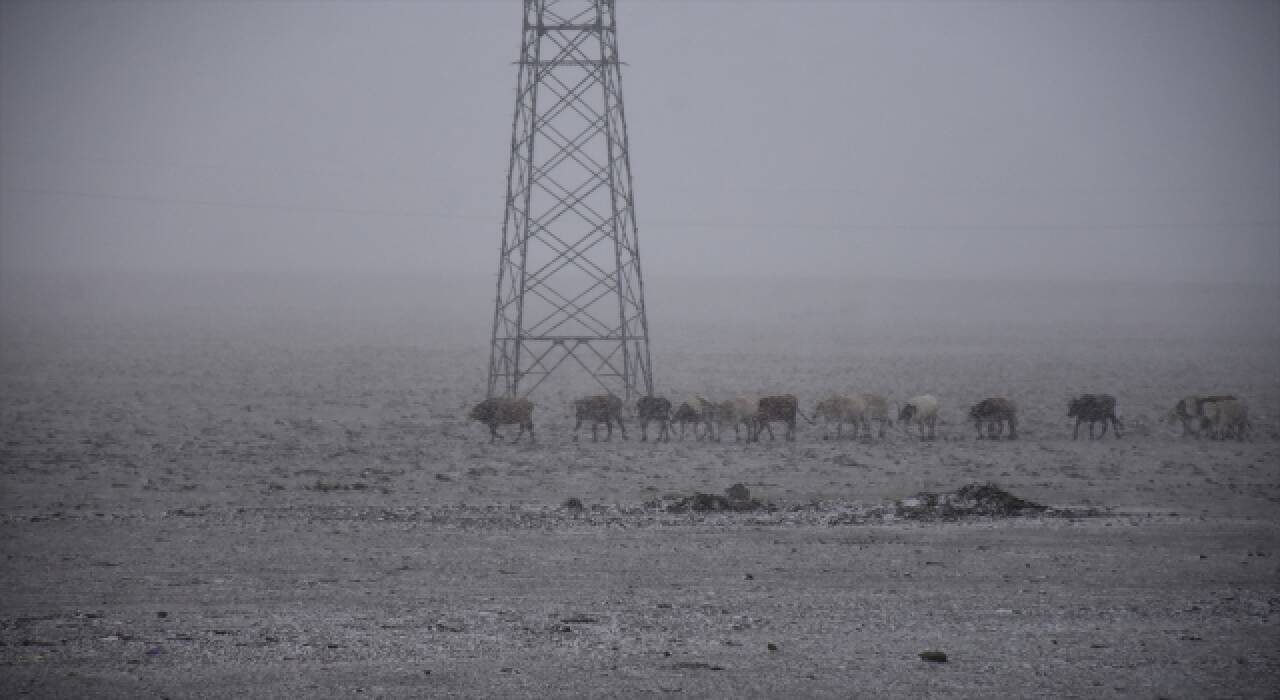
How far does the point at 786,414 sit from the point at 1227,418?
8.24m

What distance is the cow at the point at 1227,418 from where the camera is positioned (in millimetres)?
23047

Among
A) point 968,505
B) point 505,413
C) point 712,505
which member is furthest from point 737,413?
point 968,505

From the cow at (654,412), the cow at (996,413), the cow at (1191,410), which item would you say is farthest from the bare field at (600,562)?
the cow at (654,412)

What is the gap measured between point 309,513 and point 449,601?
4.71 m

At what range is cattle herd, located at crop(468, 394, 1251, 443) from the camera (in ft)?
73.8

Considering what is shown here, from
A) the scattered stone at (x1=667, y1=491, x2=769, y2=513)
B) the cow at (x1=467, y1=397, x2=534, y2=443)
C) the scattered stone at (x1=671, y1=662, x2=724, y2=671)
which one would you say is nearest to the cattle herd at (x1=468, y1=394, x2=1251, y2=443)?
the cow at (x1=467, y1=397, x2=534, y2=443)

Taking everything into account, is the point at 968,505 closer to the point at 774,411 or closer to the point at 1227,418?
the point at 774,411

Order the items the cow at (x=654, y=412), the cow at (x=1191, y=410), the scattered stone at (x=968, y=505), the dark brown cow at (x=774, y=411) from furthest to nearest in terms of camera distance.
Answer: the cow at (x=1191, y=410) < the cow at (x=654, y=412) < the dark brown cow at (x=774, y=411) < the scattered stone at (x=968, y=505)

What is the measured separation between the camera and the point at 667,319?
97.6 m

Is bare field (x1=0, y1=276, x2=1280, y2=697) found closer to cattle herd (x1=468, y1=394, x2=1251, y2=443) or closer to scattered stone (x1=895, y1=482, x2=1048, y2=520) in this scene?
scattered stone (x1=895, y1=482, x2=1048, y2=520)

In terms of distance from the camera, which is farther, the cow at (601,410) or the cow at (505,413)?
the cow at (601,410)

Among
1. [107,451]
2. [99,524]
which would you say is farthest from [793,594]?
[107,451]

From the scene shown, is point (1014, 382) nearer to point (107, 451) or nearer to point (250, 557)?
point (107, 451)

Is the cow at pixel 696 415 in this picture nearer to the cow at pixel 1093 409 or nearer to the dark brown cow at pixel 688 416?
the dark brown cow at pixel 688 416
